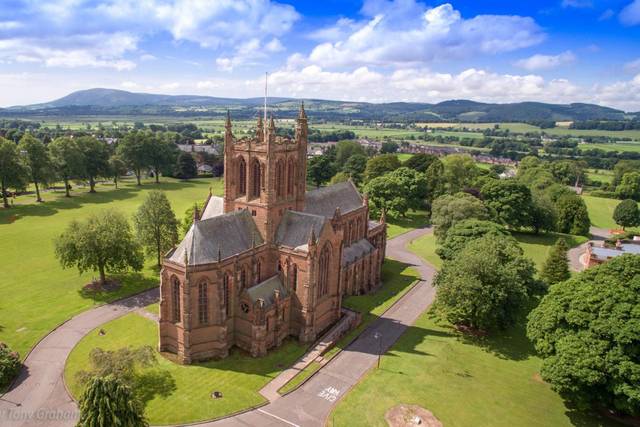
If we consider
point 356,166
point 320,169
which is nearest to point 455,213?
point 356,166

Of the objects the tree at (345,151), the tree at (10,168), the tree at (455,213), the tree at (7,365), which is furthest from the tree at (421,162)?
the tree at (7,365)

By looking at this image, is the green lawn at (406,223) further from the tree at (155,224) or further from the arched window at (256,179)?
the arched window at (256,179)

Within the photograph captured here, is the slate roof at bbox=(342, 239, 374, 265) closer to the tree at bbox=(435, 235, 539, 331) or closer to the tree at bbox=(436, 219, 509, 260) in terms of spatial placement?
the tree at bbox=(436, 219, 509, 260)

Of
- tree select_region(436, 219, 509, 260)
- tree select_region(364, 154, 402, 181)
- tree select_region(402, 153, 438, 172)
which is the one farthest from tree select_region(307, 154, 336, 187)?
tree select_region(436, 219, 509, 260)

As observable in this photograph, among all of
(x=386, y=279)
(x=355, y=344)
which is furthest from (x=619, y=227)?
(x=355, y=344)

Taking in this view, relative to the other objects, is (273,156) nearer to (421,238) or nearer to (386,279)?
(386,279)

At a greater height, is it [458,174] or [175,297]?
[458,174]

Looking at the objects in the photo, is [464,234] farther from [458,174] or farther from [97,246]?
[458,174]
